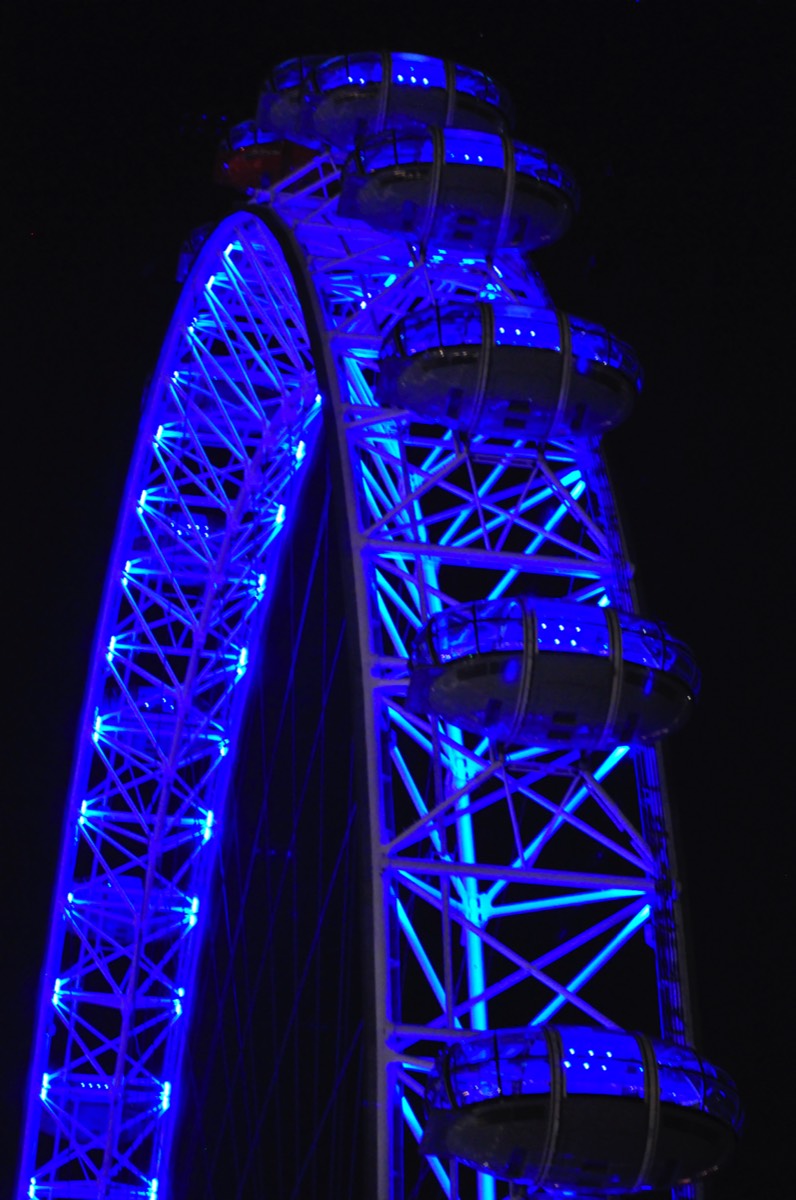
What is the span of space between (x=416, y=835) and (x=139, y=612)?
10.4 metres

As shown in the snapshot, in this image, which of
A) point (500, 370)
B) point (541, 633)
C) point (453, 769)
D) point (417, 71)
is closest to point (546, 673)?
point (541, 633)

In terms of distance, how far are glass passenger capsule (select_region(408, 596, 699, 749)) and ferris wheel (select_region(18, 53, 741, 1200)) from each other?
0.02 meters

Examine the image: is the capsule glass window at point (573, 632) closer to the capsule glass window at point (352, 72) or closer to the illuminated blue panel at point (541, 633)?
the illuminated blue panel at point (541, 633)

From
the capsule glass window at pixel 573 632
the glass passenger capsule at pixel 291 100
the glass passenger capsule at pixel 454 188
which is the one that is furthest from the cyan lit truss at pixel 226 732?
the capsule glass window at pixel 573 632

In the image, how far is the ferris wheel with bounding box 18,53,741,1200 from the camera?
44.0 feet

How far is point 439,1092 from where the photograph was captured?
13078mm

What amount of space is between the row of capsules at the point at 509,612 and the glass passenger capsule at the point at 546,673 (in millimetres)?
13

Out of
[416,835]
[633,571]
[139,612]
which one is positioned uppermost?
[139,612]

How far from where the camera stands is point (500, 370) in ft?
53.7

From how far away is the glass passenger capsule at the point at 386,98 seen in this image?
19.2 meters

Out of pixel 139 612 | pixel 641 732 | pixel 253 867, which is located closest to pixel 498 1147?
pixel 641 732

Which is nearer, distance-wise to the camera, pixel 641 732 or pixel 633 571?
pixel 641 732

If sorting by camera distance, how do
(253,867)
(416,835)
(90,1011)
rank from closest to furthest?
(416,835), (253,867), (90,1011)

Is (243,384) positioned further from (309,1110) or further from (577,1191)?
(577,1191)
